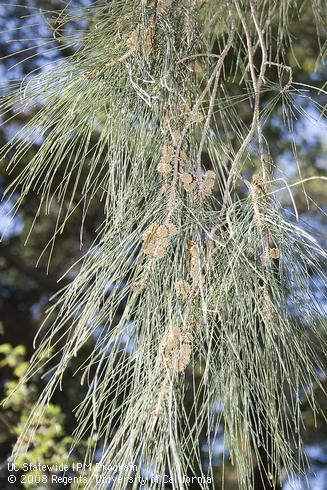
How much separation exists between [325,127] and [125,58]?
207 millimetres

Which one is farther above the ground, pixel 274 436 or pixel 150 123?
pixel 150 123

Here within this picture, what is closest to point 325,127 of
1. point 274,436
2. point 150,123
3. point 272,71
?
point 150,123

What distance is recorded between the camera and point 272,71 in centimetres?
256

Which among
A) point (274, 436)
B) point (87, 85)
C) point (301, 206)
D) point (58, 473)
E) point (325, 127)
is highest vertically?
point (87, 85)

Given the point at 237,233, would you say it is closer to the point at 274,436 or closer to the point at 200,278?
the point at 200,278

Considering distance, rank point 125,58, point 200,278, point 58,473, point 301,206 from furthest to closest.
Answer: point 301,206
point 58,473
point 125,58
point 200,278

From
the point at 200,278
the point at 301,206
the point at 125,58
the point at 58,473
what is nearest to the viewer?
the point at 200,278

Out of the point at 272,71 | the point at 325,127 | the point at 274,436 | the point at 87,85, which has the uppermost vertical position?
the point at 87,85

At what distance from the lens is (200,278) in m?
0.56

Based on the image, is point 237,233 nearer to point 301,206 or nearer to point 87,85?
point 87,85

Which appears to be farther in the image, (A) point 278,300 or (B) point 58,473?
(B) point 58,473

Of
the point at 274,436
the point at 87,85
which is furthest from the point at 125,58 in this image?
the point at 274,436

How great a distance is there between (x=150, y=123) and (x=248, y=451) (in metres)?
0.33

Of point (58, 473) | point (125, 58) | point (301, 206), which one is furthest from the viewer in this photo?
point (301, 206)
